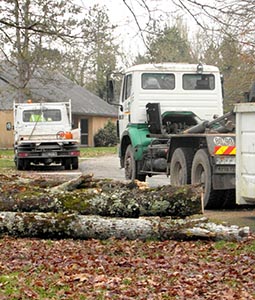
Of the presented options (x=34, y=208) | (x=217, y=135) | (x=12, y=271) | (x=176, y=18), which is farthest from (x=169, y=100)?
(x=12, y=271)

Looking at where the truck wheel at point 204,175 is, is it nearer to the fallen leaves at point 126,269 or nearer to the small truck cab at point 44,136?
the fallen leaves at point 126,269

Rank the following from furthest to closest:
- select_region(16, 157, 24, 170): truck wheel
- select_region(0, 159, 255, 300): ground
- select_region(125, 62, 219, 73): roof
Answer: select_region(16, 157, 24, 170): truck wheel
select_region(125, 62, 219, 73): roof
select_region(0, 159, 255, 300): ground

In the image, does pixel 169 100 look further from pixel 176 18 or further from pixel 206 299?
pixel 206 299

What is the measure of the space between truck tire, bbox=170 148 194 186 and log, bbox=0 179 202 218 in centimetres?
416

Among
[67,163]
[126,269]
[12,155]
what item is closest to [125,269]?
[126,269]

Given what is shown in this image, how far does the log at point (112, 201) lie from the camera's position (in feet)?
33.3

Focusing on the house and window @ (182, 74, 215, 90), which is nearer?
window @ (182, 74, 215, 90)

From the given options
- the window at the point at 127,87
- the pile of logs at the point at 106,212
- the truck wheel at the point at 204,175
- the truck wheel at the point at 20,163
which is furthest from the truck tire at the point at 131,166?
the truck wheel at the point at 20,163

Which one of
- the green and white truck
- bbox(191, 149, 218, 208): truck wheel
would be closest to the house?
the green and white truck

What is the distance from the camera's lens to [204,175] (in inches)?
544

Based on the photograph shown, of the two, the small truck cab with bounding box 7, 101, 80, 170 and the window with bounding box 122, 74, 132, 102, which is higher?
the window with bounding box 122, 74, 132, 102

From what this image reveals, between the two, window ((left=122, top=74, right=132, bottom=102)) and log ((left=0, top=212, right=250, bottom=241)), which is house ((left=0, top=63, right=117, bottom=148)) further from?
log ((left=0, top=212, right=250, bottom=241))

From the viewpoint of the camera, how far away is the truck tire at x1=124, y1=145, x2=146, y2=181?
58.9ft

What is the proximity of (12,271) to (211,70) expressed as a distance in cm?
1142
